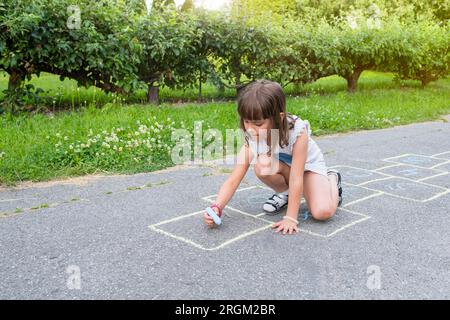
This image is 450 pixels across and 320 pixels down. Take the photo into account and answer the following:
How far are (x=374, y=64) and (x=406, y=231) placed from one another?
7682mm

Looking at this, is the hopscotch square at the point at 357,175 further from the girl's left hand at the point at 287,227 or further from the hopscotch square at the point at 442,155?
the girl's left hand at the point at 287,227

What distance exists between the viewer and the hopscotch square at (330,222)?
10.2 feet

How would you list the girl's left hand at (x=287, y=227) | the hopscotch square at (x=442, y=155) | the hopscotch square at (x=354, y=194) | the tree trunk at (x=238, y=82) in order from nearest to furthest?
the girl's left hand at (x=287, y=227), the hopscotch square at (x=354, y=194), the hopscotch square at (x=442, y=155), the tree trunk at (x=238, y=82)

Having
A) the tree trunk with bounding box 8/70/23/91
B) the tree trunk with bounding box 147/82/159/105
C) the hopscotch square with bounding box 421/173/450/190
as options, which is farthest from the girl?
the tree trunk with bounding box 147/82/159/105

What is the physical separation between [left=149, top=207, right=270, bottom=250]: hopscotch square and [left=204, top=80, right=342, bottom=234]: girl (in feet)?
0.32

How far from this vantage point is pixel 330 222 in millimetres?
3268

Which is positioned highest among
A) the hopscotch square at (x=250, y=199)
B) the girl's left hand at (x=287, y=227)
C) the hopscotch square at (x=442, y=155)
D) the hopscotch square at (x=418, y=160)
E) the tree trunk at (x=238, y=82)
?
the tree trunk at (x=238, y=82)

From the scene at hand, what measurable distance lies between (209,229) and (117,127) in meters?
2.51

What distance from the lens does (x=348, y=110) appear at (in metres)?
7.61

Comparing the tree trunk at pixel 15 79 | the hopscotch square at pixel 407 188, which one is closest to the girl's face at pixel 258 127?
the hopscotch square at pixel 407 188

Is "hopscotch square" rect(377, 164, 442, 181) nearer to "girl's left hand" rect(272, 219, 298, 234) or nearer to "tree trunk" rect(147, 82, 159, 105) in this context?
"girl's left hand" rect(272, 219, 298, 234)

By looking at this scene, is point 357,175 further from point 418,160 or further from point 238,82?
point 238,82

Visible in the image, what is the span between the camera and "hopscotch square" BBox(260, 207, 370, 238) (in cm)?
310

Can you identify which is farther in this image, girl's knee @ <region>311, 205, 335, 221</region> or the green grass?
the green grass
